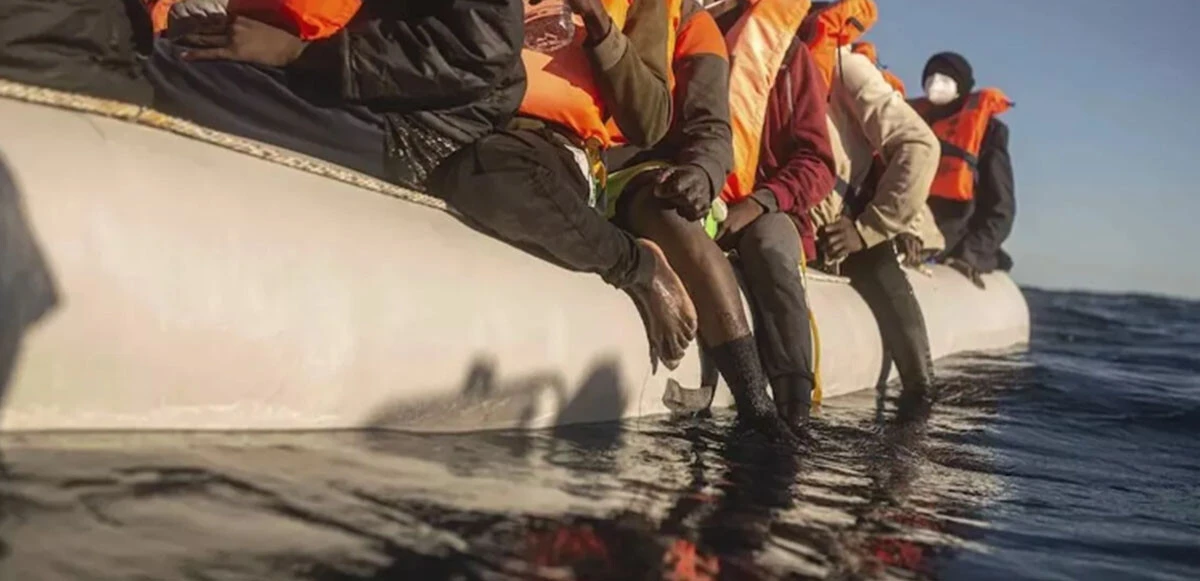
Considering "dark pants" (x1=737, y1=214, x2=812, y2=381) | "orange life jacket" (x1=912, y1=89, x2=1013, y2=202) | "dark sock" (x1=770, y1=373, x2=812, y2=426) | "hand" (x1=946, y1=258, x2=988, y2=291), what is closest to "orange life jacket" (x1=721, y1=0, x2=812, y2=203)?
"dark pants" (x1=737, y1=214, x2=812, y2=381)

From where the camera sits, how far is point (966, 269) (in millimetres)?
7543

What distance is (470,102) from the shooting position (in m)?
2.90

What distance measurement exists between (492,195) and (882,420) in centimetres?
177

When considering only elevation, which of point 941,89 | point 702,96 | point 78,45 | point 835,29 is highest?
point 941,89

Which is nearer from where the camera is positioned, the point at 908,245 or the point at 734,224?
the point at 734,224

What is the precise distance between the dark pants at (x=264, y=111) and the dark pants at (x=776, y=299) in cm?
137

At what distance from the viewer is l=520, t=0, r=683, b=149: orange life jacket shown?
3.14 metres

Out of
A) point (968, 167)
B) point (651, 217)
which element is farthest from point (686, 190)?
point (968, 167)

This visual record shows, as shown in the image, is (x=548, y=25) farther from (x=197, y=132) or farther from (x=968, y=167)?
(x=968, y=167)

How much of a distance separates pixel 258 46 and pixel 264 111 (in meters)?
0.15

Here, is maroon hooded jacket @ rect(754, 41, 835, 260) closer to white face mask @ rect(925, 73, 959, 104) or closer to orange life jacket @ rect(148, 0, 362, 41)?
orange life jacket @ rect(148, 0, 362, 41)

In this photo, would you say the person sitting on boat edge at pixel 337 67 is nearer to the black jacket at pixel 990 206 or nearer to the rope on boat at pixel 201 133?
the rope on boat at pixel 201 133

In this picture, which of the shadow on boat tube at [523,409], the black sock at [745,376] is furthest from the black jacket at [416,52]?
the black sock at [745,376]

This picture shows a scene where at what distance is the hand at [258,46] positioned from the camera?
270 cm
